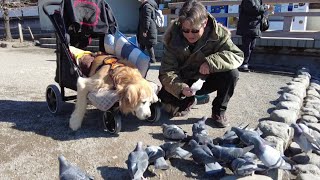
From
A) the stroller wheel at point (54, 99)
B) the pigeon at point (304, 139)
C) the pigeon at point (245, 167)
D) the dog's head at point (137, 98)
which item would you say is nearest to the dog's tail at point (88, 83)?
the dog's head at point (137, 98)

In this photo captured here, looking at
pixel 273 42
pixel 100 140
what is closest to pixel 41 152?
pixel 100 140

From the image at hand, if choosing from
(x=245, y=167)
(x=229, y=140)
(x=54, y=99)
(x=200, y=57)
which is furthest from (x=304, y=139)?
(x=54, y=99)

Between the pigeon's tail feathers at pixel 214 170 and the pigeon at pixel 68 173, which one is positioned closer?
the pigeon at pixel 68 173

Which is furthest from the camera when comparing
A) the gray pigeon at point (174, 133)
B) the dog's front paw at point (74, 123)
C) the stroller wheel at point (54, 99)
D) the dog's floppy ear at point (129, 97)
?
the stroller wheel at point (54, 99)

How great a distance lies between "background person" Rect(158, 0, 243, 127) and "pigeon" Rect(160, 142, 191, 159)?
0.66m

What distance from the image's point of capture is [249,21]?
700 centimetres

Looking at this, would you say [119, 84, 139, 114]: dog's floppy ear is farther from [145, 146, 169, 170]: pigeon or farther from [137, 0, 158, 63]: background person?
[137, 0, 158, 63]: background person

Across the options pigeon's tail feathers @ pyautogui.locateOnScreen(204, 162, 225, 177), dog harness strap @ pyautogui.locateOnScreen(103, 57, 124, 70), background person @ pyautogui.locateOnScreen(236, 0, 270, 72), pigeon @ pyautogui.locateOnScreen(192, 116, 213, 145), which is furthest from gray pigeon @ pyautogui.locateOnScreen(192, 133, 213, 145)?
background person @ pyautogui.locateOnScreen(236, 0, 270, 72)

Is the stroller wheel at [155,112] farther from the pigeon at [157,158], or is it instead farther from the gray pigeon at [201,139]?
the pigeon at [157,158]

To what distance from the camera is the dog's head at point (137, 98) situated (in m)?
3.24

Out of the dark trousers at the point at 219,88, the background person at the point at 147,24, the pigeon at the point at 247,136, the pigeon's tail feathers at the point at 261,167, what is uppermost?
the background person at the point at 147,24

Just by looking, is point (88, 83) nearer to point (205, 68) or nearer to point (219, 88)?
point (205, 68)

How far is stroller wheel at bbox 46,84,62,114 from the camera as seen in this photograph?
13.3 feet

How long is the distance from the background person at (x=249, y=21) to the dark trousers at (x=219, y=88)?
350 centimetres
